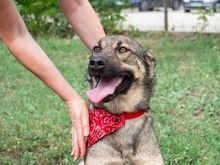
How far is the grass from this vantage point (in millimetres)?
4621

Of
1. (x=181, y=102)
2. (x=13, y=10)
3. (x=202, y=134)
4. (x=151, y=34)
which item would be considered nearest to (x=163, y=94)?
(x=181, y=102)

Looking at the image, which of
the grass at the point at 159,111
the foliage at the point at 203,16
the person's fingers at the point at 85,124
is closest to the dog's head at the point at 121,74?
the person's fingers at the point at 85,124

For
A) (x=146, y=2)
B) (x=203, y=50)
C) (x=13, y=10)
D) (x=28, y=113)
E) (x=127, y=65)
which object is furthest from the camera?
(x=146, y=2)

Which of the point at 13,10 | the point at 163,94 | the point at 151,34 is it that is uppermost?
the point at 13,10

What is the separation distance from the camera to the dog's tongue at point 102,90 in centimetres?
319

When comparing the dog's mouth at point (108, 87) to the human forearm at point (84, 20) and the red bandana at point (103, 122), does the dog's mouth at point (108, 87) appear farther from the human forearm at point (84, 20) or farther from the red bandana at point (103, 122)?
the human forearm at point (84, 20)

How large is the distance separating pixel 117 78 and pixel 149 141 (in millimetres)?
531

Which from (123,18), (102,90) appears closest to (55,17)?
(123,18)

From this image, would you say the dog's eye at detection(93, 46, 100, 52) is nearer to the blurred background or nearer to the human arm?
the human arm

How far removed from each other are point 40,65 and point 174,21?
9797 mm

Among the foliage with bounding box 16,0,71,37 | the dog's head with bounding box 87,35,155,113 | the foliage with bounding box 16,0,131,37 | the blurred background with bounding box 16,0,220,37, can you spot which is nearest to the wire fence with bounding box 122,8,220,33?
the blurred background with bounding box 16,0,220,37

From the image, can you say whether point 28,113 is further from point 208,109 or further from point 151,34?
point 151,34

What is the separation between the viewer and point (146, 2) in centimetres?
1362

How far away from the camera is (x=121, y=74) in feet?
11.0
